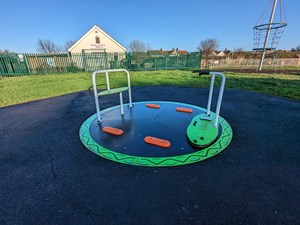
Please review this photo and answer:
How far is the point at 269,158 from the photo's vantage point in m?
2.21

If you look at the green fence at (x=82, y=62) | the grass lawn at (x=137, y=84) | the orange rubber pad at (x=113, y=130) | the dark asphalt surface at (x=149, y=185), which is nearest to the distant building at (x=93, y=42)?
the green fence at (x=82, y=62)

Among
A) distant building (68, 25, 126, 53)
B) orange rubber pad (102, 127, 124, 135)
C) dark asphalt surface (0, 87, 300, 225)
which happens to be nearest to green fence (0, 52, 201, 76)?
distant building (68, 25, 126, 53)

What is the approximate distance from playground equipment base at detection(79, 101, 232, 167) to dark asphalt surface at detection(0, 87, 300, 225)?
0.14m

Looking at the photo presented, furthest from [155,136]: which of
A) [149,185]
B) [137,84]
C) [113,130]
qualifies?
[137,84]

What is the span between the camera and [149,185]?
1773 millimetres

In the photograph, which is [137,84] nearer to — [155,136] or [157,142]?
[155,136]

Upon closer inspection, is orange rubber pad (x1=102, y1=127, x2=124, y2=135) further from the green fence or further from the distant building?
the distant building

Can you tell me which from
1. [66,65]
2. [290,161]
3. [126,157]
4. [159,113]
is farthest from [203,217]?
[66,65]

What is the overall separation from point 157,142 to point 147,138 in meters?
0.21

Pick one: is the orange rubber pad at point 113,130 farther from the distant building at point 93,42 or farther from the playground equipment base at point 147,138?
the distant building at point 93,42

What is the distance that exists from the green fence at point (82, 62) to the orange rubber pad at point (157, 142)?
12747 millimetres

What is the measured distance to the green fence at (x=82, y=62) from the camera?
1195cm

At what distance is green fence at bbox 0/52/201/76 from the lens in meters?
11.9

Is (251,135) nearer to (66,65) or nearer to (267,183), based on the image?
(267,183)
